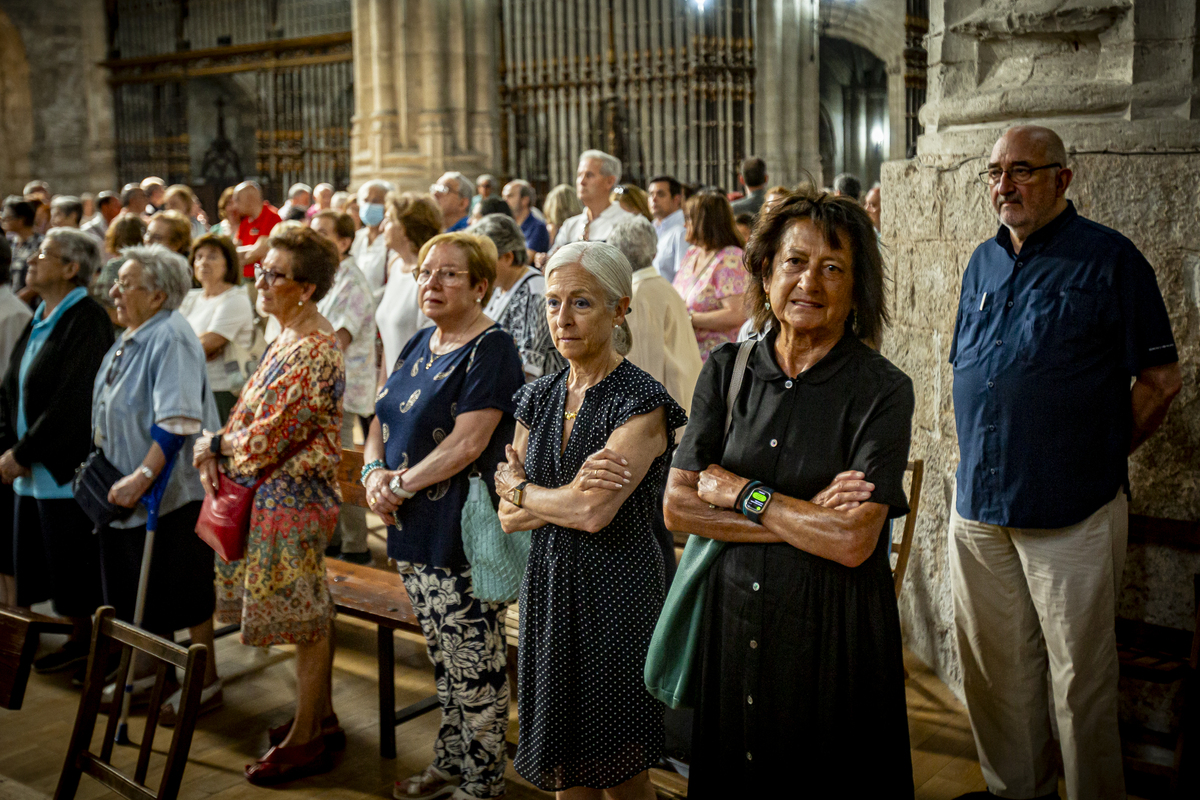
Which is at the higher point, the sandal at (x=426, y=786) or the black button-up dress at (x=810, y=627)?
the black button-up dress at (x=810, y=627)

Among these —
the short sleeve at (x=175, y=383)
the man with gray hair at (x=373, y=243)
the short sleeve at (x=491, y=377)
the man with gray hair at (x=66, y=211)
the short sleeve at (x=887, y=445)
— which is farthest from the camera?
the man with gray hair at (x=66, y=211)

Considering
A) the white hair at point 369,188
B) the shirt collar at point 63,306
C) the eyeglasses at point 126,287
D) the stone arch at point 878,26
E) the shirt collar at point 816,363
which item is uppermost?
the stone arch at point 878,26

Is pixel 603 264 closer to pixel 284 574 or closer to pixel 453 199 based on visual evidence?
pixel 284 574

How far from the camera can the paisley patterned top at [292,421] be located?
317 cm

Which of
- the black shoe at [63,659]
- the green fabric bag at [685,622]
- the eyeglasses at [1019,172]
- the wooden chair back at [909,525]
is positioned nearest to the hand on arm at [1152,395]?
the eyeglasses at [1019,172]

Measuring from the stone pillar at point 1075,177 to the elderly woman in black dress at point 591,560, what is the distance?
4.89 feet

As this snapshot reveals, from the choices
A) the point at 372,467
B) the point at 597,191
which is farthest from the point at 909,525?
the point at 597,191

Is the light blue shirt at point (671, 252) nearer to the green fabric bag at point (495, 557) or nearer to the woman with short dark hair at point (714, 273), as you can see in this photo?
the woman with short dark hair at point (714, 273)

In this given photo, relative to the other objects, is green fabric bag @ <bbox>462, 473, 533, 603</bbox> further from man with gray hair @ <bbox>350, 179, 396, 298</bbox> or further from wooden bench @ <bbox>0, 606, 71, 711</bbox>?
man with gray hair @ <bbox>350, 179, 396, 298</bbox>

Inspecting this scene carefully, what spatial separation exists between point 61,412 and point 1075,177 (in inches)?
136

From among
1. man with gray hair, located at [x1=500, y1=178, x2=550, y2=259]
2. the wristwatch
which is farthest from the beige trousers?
man with gray hair, located at [x1=500, y1=178, x2=550, y2=259]

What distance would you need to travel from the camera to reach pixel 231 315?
15.1 feet

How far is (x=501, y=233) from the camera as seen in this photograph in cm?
402

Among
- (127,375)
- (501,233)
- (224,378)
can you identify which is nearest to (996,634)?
(501,233)
